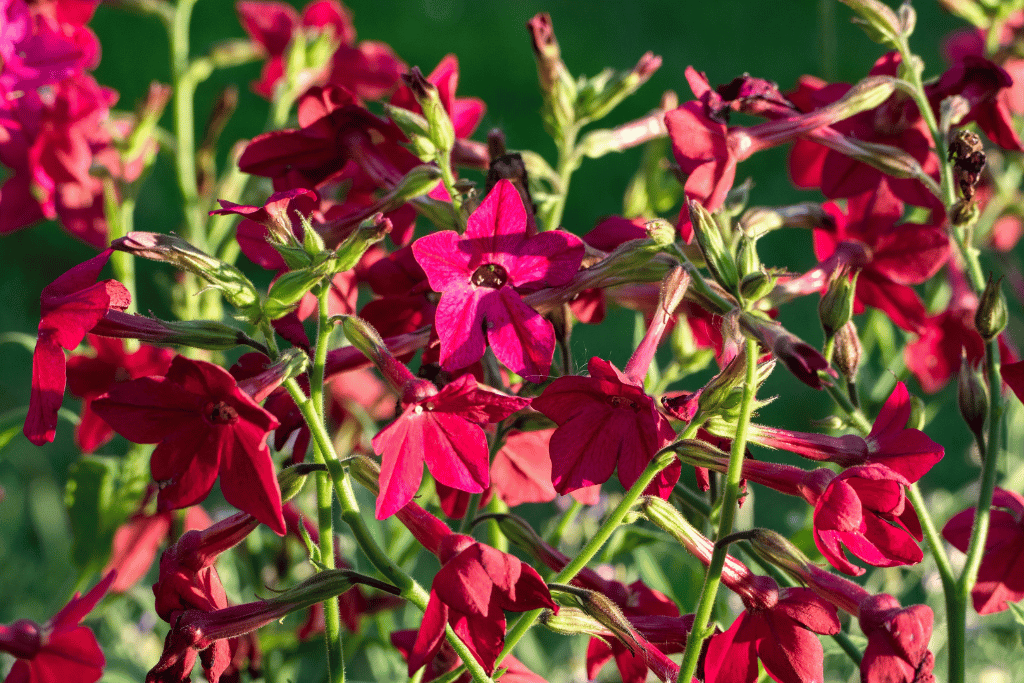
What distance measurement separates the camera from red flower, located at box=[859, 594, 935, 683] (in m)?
0.57

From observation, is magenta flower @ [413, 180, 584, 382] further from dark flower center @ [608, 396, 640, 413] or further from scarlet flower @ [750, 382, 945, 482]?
scarlet flower @ [750, 382, 945, 482]

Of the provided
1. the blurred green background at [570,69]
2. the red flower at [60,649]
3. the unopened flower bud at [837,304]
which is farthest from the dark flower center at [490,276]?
the blurred green background at [570,69]

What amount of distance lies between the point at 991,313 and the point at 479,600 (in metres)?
0.45

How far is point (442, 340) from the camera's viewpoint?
0.61 metres

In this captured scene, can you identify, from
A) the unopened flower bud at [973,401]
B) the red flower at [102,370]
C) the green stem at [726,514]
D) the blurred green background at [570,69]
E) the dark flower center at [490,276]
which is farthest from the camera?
the blurred green background at [570,69]

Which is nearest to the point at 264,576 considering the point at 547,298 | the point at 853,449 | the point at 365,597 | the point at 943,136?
the point at 365,597

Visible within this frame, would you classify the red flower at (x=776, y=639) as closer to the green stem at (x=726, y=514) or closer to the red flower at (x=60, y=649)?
the green stem at (x=726, y=514)

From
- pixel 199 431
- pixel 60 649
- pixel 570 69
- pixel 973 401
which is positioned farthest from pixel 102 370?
pixel 570 69

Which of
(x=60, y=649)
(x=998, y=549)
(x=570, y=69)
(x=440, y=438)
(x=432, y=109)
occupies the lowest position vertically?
(x=570, y=69)

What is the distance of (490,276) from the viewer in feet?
2.16

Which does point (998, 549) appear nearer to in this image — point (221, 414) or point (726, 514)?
point (726, 514)

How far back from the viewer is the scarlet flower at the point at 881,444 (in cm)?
59

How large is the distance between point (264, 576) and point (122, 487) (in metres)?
0.20

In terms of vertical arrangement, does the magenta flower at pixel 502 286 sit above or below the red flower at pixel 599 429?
above
